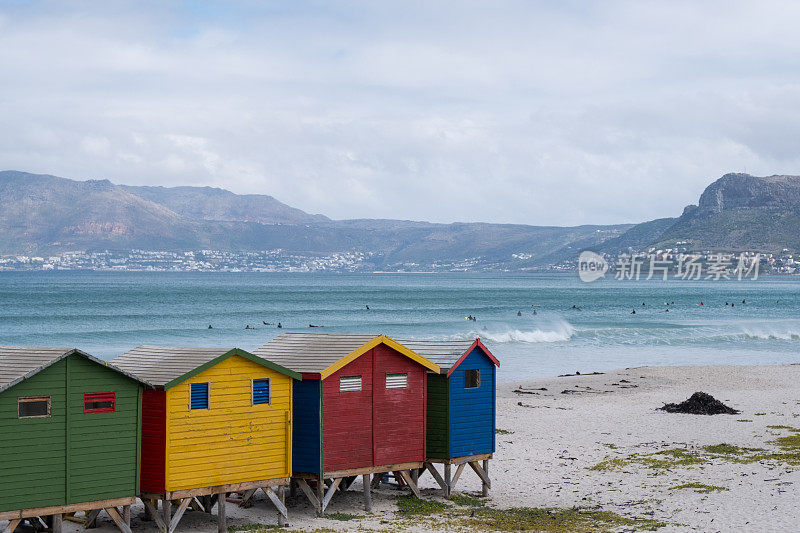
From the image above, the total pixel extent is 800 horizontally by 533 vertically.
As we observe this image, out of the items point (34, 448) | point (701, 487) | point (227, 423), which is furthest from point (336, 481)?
point (701, 487)

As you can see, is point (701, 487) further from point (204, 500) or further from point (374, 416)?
point (204, 500)

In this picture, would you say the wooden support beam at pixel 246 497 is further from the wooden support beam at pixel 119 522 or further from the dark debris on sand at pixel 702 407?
the dark debris on sand at pixel 702 407

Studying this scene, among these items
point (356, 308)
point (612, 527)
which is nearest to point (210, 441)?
point (612, 527)

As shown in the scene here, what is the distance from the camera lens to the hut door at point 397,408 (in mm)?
23391

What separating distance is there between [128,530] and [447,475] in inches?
326

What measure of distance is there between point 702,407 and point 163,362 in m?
24.7

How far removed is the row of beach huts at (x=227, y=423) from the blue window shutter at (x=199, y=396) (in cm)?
2

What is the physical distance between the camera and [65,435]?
1861cm

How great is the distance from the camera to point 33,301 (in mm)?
143875

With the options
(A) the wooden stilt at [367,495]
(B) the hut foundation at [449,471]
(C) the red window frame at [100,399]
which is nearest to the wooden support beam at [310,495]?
(A) the wooden stilt at [367,495]

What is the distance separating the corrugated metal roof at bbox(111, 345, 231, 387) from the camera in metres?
20.2

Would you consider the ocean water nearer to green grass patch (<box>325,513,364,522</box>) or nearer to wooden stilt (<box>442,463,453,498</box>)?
wooden stilt (<box>442,463,453,498</box>)

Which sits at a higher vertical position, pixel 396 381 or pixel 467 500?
pixel 396 381

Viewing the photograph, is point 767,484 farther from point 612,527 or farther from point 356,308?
point 356,308
